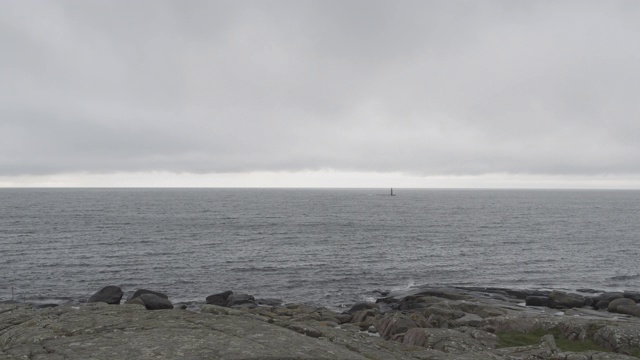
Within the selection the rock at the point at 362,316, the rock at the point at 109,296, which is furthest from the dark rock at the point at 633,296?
the rock at the point at 109,296

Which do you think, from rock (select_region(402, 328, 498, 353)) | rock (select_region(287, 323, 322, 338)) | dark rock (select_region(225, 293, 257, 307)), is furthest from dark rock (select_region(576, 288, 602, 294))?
rock (select_region(287, 323, 322, 338))

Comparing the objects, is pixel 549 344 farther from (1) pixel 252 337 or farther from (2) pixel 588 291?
(2) pixel 588 291


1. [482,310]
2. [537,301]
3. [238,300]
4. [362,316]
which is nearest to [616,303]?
[537,301]

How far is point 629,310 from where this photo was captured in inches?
1422

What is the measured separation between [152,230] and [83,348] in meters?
92.8

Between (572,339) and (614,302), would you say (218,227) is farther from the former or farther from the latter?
(572,339)

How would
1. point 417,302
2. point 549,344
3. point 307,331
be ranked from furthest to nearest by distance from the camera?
point 417,302 < point 549,344 < point 307,331

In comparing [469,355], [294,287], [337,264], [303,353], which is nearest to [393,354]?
[469,355]

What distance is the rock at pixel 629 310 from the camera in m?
35.5

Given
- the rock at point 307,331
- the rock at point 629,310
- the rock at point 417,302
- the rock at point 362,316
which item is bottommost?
the rock at point 417,302

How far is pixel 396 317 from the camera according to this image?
26.7 meters

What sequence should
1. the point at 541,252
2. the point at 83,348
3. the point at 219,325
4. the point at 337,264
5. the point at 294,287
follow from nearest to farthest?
the point at 83,348 → the point at 219,325 → the point at 294,287 → the point at 337,264 → the point at 541,252

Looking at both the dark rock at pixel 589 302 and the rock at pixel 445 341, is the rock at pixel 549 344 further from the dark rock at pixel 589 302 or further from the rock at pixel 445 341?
the dark rock at pixel 589 302

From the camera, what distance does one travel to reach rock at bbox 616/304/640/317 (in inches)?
1399
